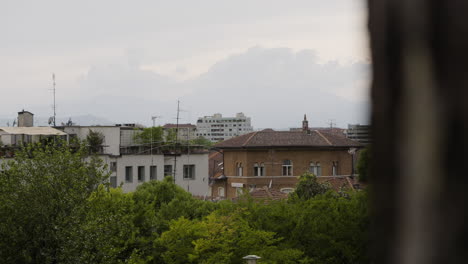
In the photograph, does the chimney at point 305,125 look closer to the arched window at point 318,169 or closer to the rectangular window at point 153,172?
the arched window at point 318,169

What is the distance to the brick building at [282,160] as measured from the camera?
2795 inches

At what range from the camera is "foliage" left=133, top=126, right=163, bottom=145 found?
6544cm

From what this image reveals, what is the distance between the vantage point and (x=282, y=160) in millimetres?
71312

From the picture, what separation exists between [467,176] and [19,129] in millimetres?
54740

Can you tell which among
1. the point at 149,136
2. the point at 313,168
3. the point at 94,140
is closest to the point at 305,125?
the point at 313,168

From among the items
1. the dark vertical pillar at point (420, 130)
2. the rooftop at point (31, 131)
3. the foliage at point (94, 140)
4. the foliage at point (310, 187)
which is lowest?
the foliage at point (310, 187)

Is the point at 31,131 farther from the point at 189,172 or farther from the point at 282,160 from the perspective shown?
Result: the point at 282,160

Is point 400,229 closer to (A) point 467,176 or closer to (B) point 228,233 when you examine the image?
(A) point 467,176

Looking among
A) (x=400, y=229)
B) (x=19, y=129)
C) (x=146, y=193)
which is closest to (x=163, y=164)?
(x=19, y=129)

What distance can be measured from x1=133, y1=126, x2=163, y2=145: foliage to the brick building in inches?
264

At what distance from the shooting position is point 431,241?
0.84m

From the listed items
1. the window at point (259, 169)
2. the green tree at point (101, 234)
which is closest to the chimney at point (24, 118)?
the window at point (259, 169)

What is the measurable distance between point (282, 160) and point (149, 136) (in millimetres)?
13018

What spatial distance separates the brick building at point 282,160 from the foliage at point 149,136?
670 cm
